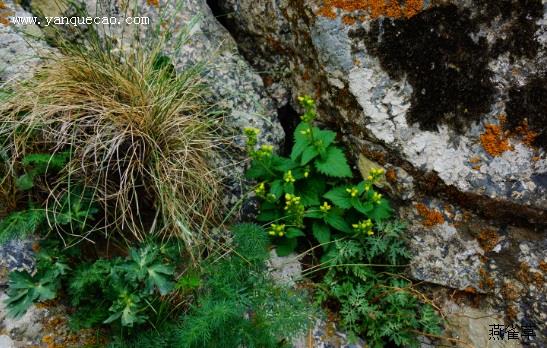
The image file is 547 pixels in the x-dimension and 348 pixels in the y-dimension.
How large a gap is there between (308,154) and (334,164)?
0.16 meters

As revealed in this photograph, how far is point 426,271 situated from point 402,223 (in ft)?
1.01

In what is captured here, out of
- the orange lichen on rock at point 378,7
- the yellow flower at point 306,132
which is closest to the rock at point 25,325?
the yellow flower at point 306,132

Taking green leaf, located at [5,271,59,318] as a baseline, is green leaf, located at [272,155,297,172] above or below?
above

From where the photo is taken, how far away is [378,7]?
302 centimetres

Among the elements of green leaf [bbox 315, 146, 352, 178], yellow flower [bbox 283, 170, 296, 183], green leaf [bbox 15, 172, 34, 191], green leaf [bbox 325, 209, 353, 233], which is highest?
green leaf [bbox 315, 146, 352, 178]

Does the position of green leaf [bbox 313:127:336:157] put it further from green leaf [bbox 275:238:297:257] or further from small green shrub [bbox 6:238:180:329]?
small green shrub [bbox 6:238:180:329]

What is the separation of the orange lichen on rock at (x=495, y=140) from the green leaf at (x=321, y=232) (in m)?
0.99

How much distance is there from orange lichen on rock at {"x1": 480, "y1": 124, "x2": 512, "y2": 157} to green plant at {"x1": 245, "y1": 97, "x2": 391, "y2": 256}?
23.5 inches

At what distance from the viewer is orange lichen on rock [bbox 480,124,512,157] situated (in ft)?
9.21

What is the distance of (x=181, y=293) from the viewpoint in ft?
8.89

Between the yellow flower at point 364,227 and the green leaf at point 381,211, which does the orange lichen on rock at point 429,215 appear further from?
the yellow flower at point 364,227

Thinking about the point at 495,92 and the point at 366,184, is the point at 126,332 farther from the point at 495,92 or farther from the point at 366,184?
the point at 495,92

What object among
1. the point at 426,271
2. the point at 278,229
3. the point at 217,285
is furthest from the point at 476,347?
the point at 217,285

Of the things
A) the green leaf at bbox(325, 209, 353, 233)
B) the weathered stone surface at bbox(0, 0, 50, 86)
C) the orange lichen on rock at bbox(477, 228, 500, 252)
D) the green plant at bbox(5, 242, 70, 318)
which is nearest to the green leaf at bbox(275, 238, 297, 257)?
the green leaf at bbox(325, 209, 353, 233)
